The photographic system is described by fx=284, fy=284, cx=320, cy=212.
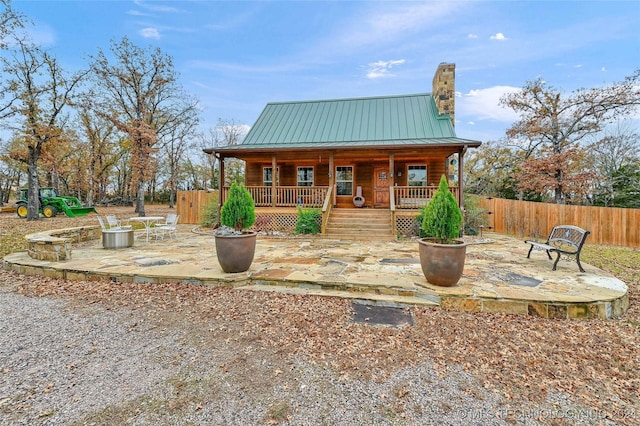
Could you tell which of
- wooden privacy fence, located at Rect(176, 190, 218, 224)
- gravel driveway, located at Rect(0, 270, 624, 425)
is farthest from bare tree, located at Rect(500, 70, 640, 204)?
wooden privacy fence, located at Rect(176, 190, 218, 224)

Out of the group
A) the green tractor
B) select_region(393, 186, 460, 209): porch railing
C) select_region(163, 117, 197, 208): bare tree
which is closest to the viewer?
select_region(393, 186, 460, 209): porch railing

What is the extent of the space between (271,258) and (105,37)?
65.2 feet

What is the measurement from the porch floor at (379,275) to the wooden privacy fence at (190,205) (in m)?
9.21

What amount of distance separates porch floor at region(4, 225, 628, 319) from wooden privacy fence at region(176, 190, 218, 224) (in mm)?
9210

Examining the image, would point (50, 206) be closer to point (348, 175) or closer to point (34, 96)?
point (34, 96)

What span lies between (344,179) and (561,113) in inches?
503

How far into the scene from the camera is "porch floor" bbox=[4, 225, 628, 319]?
387cm

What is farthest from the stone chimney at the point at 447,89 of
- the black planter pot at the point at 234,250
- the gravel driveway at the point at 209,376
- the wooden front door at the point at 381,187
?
the gravel driveway at the point at 209,376

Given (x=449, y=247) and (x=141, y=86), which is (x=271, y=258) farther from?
(x=141, y=86)

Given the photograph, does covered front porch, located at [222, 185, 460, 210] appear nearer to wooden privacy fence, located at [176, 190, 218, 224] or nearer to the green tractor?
wooden privacy fence, located at [176, 190, 218, 224]

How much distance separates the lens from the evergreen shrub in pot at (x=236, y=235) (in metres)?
4.99

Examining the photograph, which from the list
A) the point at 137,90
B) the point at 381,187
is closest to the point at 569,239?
the point at 381,187

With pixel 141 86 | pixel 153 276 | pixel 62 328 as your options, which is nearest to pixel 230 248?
pixel 153 276

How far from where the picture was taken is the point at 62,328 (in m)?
3.46
